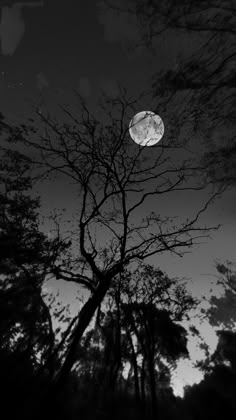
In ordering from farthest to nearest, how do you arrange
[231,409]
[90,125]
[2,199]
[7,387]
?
[231,409] < [2,199] < [90,125] < [7,387]

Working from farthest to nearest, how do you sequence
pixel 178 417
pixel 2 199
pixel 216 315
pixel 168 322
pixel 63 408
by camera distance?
1. pixel 216 315
2. pixel 168 322
3. pixel 178 417
4. pixel 2 199
5. pixel 63 408

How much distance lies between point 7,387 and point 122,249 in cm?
560

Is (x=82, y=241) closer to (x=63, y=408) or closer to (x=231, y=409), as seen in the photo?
(x=63, y=408)

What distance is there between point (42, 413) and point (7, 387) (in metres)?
1.33

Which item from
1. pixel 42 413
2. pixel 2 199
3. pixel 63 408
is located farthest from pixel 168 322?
pixel 2 199

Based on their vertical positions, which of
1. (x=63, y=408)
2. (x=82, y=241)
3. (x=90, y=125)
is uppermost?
(x=90, y=125)

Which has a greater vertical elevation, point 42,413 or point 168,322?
point 168,322

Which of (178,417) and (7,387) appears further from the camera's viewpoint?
(178,417)

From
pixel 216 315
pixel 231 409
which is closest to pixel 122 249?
pixel 231 409

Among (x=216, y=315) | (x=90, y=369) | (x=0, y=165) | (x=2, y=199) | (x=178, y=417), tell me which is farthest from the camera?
(x=216, y=315)

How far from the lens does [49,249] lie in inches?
385

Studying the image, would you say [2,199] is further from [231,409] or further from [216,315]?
[216,315]

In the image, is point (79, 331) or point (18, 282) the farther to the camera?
point (18, 282)

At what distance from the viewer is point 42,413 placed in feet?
15.7
